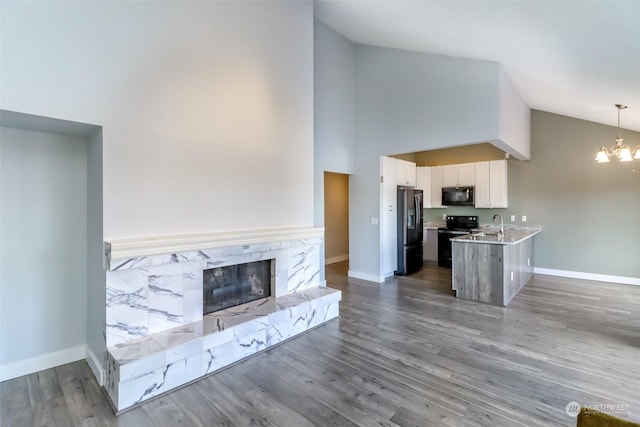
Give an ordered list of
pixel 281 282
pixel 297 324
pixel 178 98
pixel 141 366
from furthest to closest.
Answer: pixel 281 282, pixel 297 324, pixel 178 98, pixel 141 366

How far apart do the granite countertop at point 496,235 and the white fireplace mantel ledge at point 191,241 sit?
2.75 m

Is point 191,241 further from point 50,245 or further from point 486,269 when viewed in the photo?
point 486,269

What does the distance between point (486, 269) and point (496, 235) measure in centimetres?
108

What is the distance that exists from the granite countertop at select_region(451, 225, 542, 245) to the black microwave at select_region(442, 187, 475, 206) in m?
0.71

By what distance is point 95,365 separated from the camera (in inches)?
106

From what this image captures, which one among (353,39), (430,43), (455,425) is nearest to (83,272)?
(455,425)

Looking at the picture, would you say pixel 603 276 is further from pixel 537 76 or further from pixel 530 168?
pixel 537 76

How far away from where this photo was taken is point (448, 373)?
2.69 metres

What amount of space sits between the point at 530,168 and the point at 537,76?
276cm

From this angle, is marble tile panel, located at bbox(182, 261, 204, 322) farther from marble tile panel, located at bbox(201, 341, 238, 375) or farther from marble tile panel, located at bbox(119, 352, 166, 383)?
marble tile panel, located at bbox(119, 352, 166, 383)

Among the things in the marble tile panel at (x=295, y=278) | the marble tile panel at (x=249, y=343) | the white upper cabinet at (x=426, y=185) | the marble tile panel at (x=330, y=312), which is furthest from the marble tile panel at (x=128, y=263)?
the white upper cabinet at (x=426, y=185)

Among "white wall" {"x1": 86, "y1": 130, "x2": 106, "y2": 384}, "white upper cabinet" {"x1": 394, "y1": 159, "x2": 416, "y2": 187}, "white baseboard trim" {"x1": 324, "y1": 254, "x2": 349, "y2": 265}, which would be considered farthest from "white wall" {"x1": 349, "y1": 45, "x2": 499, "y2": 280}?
"white wall" {"x1": 86, "y1": 130, "x2": 106, "y2": 384}

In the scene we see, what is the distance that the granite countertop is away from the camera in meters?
4.59

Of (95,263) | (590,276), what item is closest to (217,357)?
(95,263)
